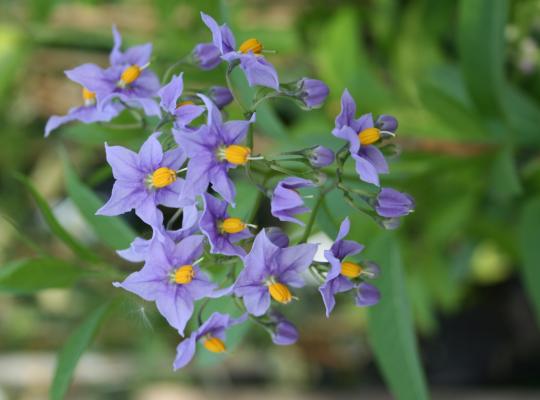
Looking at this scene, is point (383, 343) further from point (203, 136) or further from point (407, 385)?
point (203, 136)

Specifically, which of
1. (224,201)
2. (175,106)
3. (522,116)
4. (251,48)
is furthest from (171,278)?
(522,116)

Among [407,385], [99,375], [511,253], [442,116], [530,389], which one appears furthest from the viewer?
[99,375]

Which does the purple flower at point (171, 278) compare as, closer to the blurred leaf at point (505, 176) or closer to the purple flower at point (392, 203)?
the purple flower at point (392, 203)

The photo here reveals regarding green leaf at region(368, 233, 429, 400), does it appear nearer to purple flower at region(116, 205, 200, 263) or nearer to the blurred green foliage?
the blurred green foliage

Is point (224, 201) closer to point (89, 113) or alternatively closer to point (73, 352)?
point (89, 113)

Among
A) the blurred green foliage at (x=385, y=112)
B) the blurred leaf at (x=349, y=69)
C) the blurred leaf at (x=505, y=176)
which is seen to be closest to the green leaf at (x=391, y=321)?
the blurred green foliage at (x=385, y=112)

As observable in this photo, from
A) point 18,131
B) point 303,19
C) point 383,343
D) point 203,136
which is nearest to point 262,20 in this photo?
point 303,19
